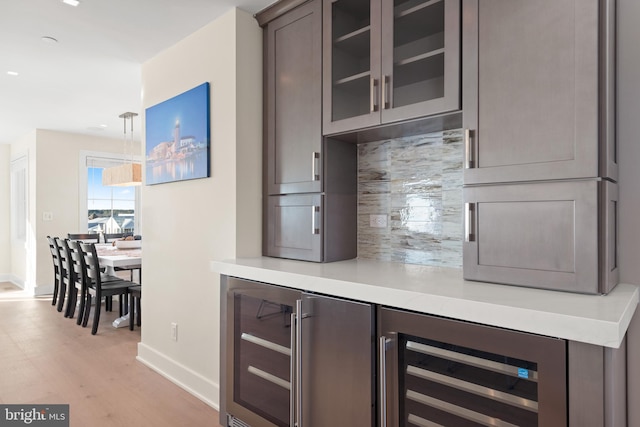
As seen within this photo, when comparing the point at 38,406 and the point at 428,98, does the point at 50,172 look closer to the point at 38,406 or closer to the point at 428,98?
the point at 38,406

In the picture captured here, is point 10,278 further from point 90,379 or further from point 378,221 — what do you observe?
point 378,221

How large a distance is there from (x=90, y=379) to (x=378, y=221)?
2426mm

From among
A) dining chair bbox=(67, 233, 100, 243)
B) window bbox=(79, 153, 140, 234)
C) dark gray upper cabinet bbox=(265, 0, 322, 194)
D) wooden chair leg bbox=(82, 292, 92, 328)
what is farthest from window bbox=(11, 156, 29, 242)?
dark gray upper cabinet bbox=(265, 0, 322, 194)

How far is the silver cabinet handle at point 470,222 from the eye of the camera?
62.5 inches

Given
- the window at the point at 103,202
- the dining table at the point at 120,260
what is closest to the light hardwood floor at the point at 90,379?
the dining table at the point at 120,260

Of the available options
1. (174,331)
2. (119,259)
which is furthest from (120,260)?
(174,331)

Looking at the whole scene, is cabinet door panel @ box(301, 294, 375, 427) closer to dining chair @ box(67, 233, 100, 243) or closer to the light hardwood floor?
the light hardwood floor

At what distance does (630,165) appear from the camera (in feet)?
5.03

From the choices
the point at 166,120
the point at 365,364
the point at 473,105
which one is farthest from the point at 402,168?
the point at 166,120

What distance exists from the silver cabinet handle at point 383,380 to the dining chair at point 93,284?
3.62 m

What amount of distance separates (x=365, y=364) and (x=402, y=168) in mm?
1141

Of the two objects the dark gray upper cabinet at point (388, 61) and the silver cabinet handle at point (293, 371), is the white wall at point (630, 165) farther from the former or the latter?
the silver cabinet handle at point (293, 371)

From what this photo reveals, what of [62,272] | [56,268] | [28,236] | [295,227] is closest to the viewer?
[295,227]

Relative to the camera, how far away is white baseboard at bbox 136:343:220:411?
253cm
